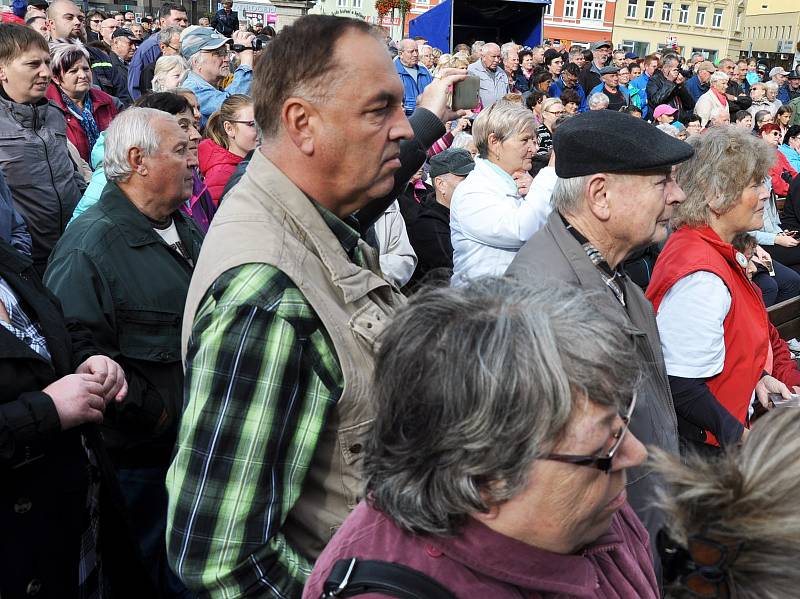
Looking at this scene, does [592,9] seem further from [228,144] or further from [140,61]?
[228,144]

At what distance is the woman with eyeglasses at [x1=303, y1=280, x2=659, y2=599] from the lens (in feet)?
3.88

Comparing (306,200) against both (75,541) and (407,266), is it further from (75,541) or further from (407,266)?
(407,266)

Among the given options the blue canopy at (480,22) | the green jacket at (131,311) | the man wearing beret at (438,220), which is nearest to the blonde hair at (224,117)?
the man wearing beret at (438,220)

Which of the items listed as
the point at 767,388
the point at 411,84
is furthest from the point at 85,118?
the point at 411,84

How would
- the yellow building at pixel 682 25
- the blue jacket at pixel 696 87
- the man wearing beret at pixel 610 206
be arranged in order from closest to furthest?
1. the man wearing beret at pixel 610 206
2. the blue jacket at pixel 696 87
3. the yellow building at pixel 682 25

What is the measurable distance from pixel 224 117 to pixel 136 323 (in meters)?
2.50

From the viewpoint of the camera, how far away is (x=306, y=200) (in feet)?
5.47

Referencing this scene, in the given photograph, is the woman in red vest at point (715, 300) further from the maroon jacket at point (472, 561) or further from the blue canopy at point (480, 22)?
the blue canopy at point (480, 22)

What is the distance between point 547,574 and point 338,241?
0.82 m

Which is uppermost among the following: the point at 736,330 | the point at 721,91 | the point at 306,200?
the point at 306,200

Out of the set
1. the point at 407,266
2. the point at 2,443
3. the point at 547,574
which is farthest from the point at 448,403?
the point at 407,266

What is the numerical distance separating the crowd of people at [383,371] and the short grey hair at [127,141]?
0.04ft

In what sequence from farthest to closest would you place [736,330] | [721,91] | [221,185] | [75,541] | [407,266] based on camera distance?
1. [721,91]
2. [221,185]
3. [407,266]
4. [736,330]
5. [75,541]

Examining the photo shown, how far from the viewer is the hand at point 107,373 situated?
234cm
